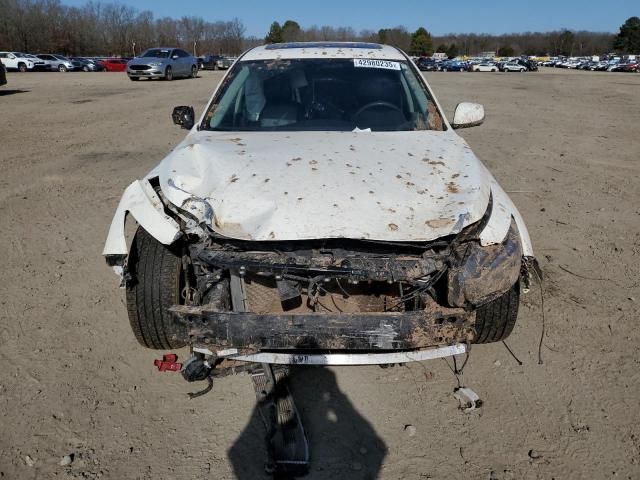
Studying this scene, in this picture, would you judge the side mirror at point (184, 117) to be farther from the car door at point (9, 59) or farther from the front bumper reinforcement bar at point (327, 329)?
the car door at point (9, 59)

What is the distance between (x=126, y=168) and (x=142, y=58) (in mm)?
21264

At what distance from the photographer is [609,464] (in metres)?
2.35

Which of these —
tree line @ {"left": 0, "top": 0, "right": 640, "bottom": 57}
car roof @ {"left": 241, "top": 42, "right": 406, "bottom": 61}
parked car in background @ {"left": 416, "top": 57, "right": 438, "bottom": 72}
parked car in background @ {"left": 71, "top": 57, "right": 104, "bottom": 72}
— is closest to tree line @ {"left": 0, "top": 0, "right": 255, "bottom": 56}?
tree line @ {"left": 0, "top": 0, "right": 640, "bottom": 57}

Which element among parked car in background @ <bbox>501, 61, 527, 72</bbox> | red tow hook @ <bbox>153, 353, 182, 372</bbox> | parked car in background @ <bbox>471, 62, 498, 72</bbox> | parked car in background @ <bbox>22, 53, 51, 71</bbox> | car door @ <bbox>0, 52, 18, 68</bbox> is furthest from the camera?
parked car in background @ <bbox>471, 62, 498, 72</bbox>

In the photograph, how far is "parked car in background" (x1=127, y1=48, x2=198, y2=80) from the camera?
25.3m

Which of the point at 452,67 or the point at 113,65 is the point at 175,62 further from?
the point at 452,67

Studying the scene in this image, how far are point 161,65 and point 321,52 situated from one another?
78.0ft

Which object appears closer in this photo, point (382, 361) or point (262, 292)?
point (382, 361)

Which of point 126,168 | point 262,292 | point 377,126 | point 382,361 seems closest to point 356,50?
point 377,126

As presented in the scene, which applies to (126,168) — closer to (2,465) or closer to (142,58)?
(2,465)

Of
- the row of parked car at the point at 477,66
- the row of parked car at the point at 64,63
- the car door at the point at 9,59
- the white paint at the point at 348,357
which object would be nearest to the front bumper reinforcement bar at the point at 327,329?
the white paint at the point at 348,357

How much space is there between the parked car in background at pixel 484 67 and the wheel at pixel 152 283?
5393cm

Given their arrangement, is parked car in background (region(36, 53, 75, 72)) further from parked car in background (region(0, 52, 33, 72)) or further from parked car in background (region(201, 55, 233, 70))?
parked car in background (region(201, 55, 233, 70))

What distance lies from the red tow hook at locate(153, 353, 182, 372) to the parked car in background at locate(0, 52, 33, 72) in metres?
39.3
